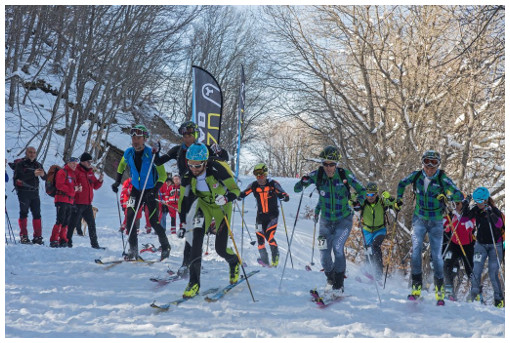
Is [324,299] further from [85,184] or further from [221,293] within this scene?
[85,184]

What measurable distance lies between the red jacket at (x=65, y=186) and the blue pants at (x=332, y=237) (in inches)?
218

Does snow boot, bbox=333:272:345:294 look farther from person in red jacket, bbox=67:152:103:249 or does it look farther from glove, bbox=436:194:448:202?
person in red jacket, bbox=67:152:103:249

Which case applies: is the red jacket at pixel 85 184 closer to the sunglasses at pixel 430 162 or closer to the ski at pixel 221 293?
the ski at pixel 221 293

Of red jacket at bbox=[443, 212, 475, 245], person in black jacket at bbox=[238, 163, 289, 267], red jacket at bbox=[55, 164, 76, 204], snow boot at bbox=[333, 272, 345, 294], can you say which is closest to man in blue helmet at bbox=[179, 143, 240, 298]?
snow boot at bbox=[333, 272, 345, 294]

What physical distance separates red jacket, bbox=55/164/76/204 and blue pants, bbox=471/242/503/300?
789 cm

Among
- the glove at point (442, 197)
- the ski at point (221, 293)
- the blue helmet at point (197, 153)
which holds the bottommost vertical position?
the ski at point (221, 293)

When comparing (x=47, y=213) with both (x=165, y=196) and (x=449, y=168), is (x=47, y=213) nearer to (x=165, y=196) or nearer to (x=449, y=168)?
(x=165, y=196)

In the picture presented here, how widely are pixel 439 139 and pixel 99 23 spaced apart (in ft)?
39.0

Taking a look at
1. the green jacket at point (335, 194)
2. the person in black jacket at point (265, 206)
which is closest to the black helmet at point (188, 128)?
the green jacket at point (335, 194)

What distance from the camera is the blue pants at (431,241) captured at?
632cm

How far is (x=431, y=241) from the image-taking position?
6.39 meters

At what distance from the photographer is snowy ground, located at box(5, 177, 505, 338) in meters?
4.38

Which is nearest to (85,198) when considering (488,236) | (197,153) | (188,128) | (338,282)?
(188,128)

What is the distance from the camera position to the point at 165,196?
1402 cm
